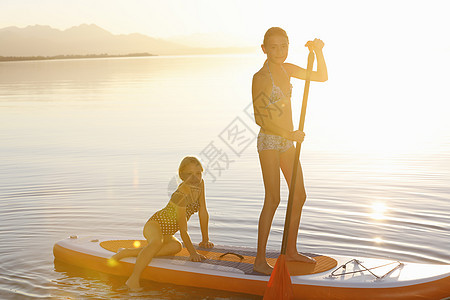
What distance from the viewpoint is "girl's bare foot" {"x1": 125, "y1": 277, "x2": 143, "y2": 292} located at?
628 centimetres

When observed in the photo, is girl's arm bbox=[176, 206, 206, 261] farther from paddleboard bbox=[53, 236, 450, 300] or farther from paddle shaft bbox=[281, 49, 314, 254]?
paddle shaft bbox=[281, 49, 314, 254]

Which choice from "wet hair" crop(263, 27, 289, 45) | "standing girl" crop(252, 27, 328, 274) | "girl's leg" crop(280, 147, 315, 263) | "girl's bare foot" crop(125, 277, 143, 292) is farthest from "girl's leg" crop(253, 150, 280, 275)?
"girl's bare foot" crop(125, 277, 143, 292)

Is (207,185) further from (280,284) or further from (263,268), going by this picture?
(280,284)

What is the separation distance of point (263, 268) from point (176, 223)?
1.08m

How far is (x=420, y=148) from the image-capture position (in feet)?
47.7

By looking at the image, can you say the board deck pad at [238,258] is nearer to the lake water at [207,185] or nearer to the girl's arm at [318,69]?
the lake water at [207,185]

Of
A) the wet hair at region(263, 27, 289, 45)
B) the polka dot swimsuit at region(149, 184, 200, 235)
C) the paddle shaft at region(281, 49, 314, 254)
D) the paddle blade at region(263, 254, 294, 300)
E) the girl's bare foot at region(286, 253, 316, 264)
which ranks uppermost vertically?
the wet hair at region(263, 27, 289, 45)

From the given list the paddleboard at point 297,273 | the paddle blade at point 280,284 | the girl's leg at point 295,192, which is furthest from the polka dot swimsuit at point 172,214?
the paddle blade at point 280,284

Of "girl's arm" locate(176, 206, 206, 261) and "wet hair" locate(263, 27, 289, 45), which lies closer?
"wet hair" locate(263, 27, 289, 45)

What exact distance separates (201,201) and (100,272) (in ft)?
4.25

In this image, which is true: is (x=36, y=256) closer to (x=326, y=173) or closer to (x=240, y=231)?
(x=240, y=231)

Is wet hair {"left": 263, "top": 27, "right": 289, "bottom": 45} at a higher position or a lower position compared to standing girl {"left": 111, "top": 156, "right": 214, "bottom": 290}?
higher

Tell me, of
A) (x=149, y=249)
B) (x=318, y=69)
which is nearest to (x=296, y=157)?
(x=318, y=69)

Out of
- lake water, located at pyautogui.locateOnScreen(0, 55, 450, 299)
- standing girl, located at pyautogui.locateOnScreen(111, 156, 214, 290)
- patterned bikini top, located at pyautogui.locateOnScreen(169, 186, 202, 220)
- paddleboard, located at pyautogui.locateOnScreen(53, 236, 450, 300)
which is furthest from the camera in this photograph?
lake water, located at pyautogui.locateOnScreen(0, 55, 450, 299)
